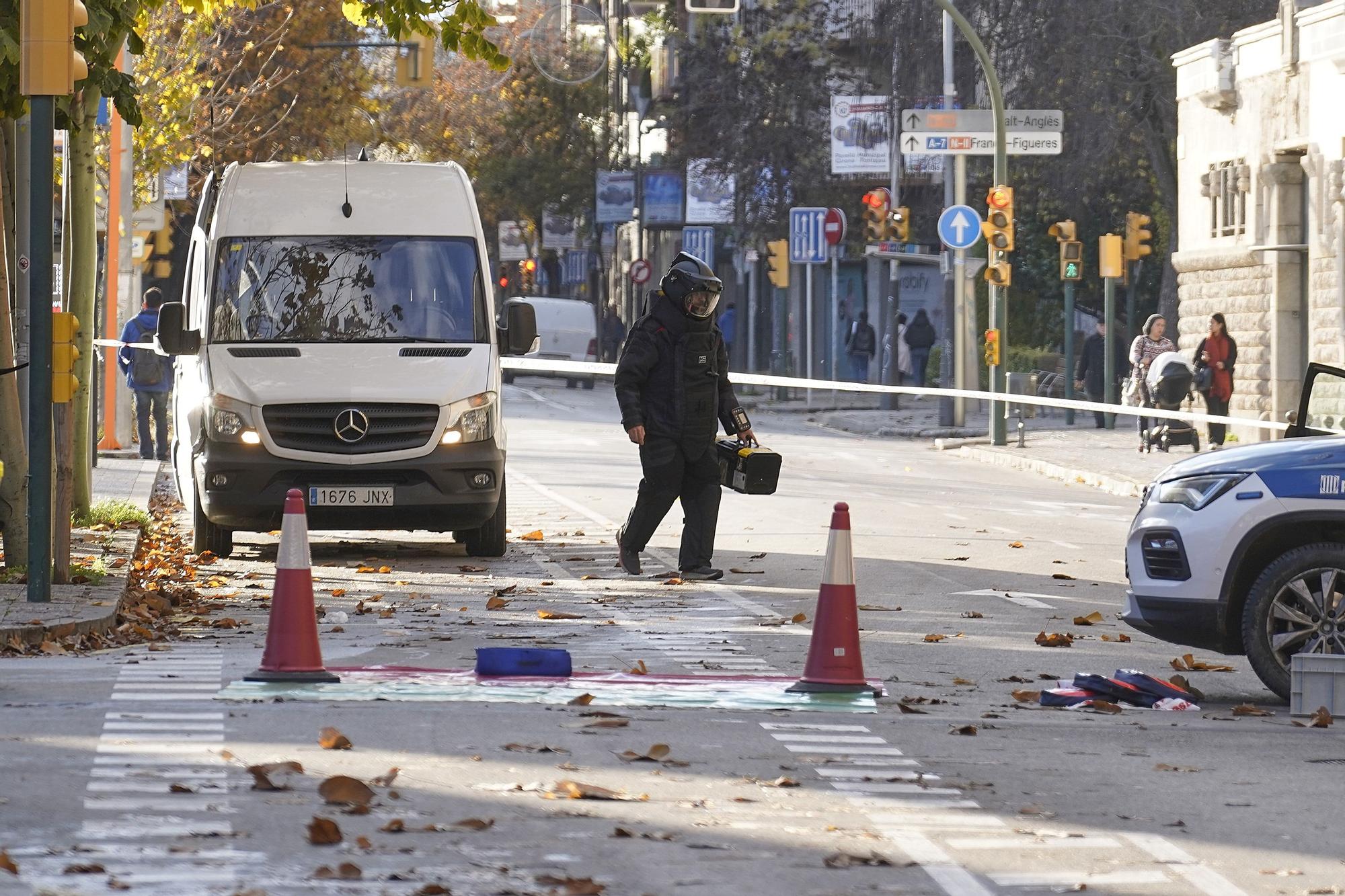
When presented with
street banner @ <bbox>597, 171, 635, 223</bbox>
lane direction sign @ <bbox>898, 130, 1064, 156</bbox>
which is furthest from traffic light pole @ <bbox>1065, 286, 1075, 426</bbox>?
street banner @ <bbox>597, 171, 635, 223</bbox>

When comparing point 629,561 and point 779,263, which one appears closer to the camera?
point 629,561

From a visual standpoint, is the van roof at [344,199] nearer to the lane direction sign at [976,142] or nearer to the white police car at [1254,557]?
the white police car at [1254,557]

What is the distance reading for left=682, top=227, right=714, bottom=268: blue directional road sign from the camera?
66812 millimetres

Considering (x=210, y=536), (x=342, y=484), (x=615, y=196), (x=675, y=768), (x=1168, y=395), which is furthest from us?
(x=615, y=196)

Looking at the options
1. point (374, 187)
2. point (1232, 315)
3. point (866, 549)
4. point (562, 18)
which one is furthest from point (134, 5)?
point (562, 18)

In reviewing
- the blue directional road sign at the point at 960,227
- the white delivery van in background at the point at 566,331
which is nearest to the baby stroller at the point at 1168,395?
the blue directional road sign at the point at 960,227

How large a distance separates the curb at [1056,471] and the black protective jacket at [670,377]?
8714 millimetres

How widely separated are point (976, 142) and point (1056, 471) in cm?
670

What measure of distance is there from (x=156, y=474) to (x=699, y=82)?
105 ft

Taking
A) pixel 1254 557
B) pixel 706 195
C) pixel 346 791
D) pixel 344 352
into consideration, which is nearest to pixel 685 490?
pixel 344 352

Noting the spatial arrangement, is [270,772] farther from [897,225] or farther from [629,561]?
[897,225]

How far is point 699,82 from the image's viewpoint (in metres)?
55.6

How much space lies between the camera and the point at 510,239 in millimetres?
85750

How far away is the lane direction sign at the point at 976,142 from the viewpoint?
3269cm
